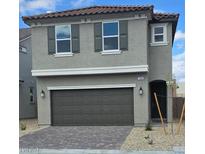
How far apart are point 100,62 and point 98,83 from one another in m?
1.08

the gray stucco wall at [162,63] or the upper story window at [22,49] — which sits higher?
the upper story window at [22,49]

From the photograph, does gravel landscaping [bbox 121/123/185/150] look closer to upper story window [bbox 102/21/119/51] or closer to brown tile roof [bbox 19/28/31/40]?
upper story window [bbox 102/21/119/51]

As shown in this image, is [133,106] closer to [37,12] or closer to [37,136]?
[37,136]

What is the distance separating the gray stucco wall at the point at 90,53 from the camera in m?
15.0

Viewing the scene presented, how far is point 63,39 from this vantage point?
1588 cm

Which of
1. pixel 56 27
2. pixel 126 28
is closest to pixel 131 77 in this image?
pixel 126 28

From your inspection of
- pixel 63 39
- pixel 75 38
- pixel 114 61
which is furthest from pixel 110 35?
pixel 63 39

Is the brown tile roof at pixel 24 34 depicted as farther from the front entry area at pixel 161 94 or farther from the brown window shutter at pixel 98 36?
the front entry area at pixel 161 94

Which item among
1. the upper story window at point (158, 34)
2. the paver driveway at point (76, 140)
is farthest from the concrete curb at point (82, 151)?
the upper story window at point (158, 34)

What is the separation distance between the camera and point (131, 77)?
15234mm

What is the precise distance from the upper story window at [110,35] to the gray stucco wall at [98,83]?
1.48 meters

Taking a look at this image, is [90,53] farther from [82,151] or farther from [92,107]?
[82,151]

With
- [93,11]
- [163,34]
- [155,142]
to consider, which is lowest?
[155,142]

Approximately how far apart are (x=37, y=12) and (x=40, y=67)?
2922 mm
